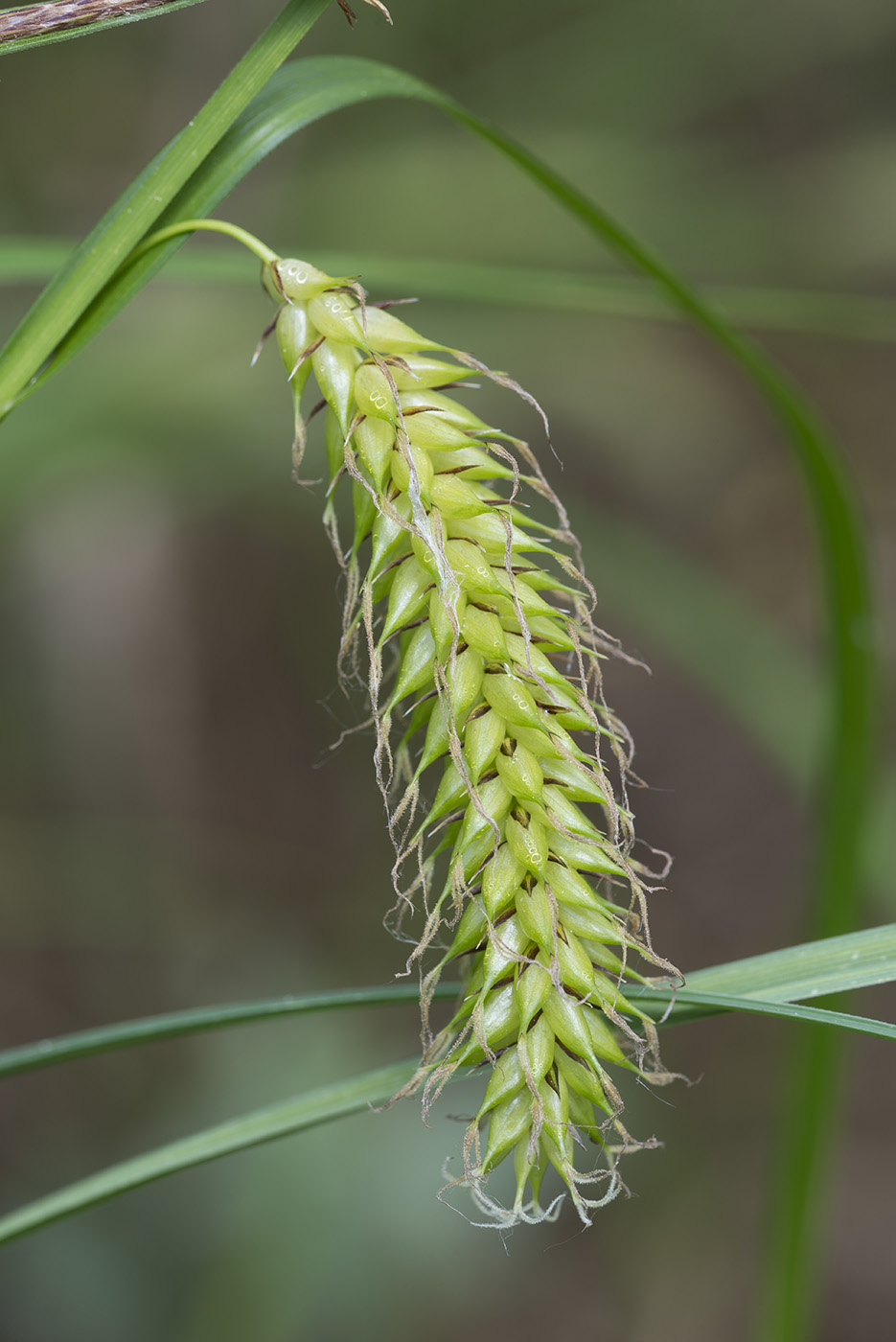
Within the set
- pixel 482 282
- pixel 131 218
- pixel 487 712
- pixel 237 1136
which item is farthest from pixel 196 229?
pixel 237 1136

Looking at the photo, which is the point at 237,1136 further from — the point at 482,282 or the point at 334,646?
the point at 334,646

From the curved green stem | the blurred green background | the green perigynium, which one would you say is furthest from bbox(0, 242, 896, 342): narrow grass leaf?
the blurred green background

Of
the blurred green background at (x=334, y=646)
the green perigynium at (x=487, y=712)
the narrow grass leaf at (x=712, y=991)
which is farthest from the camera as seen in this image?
the blurred green background at (x=334, y=646)

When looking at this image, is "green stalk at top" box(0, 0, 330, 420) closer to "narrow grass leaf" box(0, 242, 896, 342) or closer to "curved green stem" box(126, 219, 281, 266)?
"curved green stem" box(126, 219, 281, 266)

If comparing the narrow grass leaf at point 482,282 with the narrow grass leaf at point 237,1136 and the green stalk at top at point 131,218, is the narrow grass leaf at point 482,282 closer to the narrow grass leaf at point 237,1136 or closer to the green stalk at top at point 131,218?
the green stalk at top at point 131,218

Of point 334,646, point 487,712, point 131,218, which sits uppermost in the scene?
point 334,646

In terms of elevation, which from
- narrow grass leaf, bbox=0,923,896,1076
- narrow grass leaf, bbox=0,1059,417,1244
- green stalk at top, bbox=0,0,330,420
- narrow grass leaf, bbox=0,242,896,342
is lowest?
narrow grass leaf, bbox=0,1059,417,1244

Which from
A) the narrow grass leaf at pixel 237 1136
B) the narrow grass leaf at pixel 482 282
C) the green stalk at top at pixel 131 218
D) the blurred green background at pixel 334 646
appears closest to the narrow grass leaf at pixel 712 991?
the narrow grass leaf at pixel 237 1136
